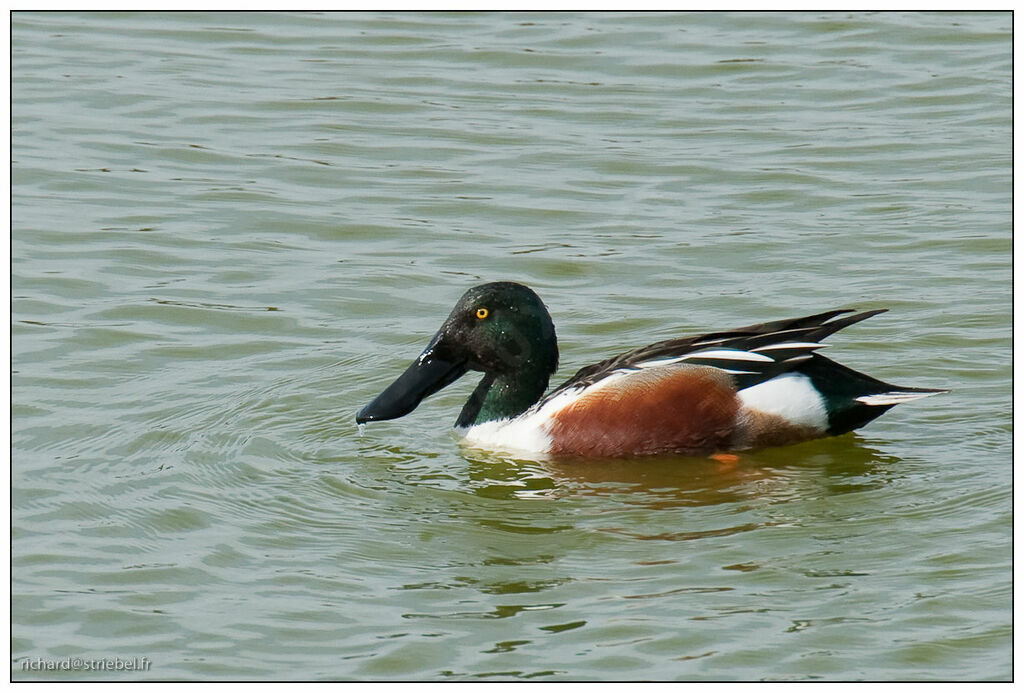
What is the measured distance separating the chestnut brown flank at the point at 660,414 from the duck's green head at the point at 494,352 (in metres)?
0.59

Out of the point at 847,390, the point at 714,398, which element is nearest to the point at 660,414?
the point at 714,398

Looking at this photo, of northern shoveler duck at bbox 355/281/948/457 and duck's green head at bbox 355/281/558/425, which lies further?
duck's green head at bbox 355/281/558/425

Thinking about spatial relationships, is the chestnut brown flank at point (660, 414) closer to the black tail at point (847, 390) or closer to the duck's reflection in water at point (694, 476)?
the duck's reflection in water at point (694, 476)

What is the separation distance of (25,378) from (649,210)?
14.8ft

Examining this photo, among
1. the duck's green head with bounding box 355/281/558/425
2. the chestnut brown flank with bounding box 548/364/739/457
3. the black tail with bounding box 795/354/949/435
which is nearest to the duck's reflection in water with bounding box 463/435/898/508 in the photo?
the chestnut brown flank with bounding box 548/364/739/457

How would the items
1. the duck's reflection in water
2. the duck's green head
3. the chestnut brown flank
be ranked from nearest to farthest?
the duck's reflection in water → the chestnut brown flank → the duck's green head

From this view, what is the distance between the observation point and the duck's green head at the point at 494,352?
9.04 m

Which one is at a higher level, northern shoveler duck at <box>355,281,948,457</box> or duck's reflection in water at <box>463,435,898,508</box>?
northern shoveler duck at <box>355,281,948,457</box>

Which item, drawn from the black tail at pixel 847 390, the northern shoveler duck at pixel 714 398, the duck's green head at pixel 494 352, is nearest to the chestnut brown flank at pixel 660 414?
the northern shoveler duck at pixel 714 398

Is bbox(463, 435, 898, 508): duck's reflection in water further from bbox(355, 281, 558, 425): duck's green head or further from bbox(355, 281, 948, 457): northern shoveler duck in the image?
bbox(355, 281, 558, 425): duck's green head

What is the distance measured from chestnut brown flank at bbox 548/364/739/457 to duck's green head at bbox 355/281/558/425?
1.93 feet

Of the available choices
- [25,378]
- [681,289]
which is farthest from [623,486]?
[25,378]

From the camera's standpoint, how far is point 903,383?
31.0 feet

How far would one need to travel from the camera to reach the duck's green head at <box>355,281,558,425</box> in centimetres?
904
